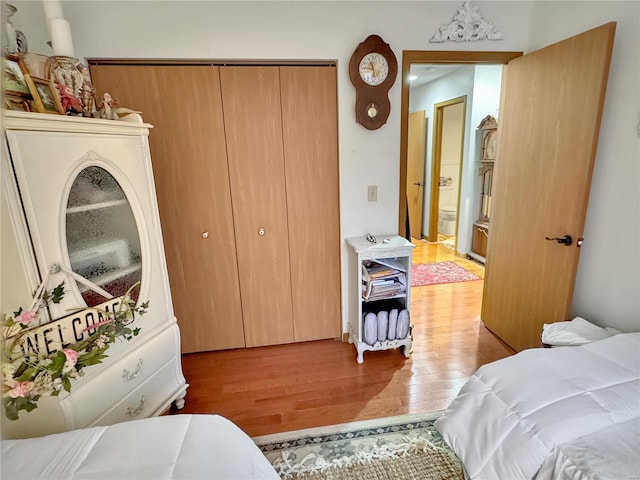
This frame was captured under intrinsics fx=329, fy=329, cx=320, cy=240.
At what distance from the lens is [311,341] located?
2537mm

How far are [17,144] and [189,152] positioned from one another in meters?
1.06

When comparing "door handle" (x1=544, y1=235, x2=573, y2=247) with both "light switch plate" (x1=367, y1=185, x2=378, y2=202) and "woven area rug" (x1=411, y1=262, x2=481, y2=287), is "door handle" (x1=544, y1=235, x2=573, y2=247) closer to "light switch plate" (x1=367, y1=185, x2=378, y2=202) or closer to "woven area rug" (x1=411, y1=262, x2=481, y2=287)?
"light switch plate" (x1=367, y1=185, x2=378, y2=202)

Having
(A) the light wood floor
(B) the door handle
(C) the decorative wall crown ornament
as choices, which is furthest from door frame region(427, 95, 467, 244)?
(B) the door handle

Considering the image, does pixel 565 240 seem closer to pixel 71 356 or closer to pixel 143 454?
pixel 143 454

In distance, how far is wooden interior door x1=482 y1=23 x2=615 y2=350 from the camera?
5.54 feet

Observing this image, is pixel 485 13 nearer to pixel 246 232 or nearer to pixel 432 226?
pixel 246 232

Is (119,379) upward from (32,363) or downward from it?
downward

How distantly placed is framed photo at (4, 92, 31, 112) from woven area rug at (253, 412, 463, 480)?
1.73 m

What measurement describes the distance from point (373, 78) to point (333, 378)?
192 centimetres

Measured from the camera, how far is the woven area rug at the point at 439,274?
3590 millimetres

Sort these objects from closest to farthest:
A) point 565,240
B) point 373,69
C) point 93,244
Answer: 1. point 93,244
2. point 565,240
3. point 373,69

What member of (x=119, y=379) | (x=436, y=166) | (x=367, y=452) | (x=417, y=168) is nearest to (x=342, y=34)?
(x=119, y=379)

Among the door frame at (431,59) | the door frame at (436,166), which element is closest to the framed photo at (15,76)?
the door frame at (431,59)

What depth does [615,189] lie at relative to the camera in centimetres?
170
